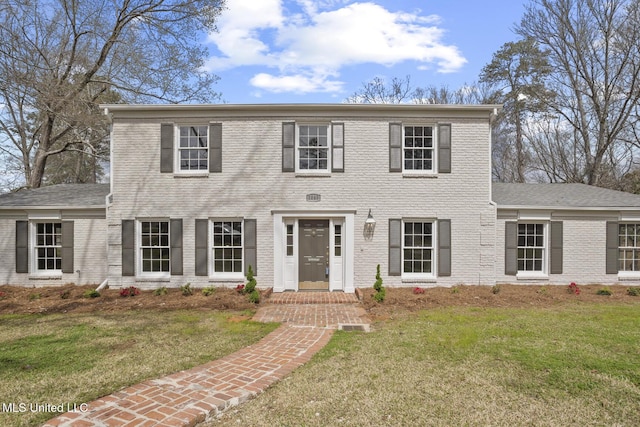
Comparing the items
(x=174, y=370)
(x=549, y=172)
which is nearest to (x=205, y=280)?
(x=174, y=370)

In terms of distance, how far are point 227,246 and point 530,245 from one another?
33.8 ft

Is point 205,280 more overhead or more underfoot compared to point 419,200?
more underfoot

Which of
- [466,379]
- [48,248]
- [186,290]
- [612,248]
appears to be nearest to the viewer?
[466,379]

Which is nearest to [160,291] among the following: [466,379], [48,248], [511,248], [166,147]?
[166,147]

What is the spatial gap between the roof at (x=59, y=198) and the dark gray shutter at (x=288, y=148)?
21.2 feet

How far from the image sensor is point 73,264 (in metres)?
12.0

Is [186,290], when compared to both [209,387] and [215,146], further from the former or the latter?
[209,387]

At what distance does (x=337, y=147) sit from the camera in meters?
11.3

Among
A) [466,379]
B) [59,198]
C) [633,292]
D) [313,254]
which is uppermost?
[59,198]

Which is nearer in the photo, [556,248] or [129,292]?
[129,292]

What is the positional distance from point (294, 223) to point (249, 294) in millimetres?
2651

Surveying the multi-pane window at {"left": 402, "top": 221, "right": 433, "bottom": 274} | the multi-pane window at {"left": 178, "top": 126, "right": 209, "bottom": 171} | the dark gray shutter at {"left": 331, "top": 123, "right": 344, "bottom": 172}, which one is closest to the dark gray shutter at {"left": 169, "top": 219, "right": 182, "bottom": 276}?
the multi-pane window at {"left": 178, "top": 126, "right": 209, "bottom": 171}

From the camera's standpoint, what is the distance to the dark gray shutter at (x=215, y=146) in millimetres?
11312

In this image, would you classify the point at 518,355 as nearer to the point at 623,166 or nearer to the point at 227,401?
the point at 227,401
